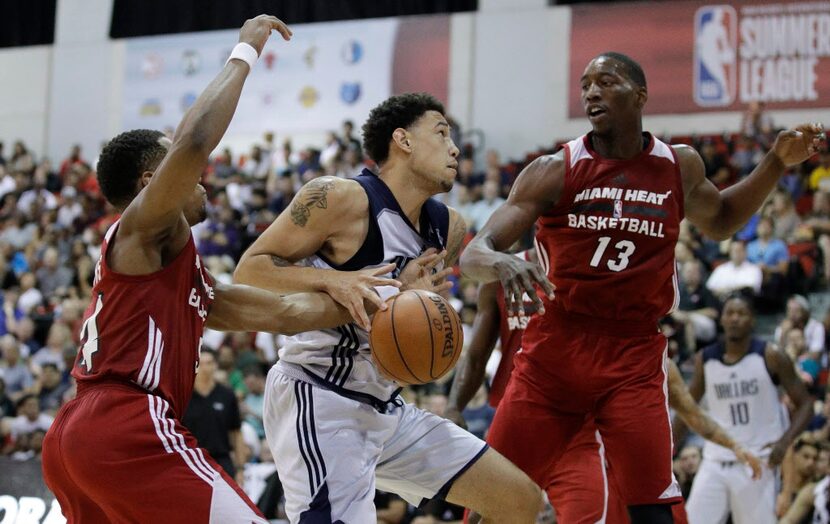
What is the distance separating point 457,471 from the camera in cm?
482

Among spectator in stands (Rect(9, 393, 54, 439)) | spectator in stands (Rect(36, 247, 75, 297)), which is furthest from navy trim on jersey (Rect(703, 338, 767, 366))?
spectator in stands (Rect(36, 247, 75, 297))

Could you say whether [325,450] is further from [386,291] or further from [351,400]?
[386,291]

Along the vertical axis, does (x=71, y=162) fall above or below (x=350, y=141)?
below

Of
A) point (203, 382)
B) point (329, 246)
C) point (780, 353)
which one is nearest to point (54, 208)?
point (203, 382)

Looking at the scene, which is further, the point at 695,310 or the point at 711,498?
the point at 695,310

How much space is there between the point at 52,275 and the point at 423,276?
1422 cm

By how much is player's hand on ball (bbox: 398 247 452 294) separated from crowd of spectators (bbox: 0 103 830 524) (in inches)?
191

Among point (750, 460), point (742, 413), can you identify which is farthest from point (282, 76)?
point (750, 460)

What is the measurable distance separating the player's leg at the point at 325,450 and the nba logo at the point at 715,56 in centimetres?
1456

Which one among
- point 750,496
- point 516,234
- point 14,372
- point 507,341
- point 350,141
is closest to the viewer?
point 516,234

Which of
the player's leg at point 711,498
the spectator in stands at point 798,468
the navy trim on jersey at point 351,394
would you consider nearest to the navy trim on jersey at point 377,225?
the navy trim on jersey at point 351,394

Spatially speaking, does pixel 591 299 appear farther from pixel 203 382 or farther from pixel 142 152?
pixel 203 382

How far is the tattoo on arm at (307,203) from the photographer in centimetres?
479

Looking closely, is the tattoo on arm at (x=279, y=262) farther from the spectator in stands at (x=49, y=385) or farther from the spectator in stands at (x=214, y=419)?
the spectator in stands at (x=49, y=385)
